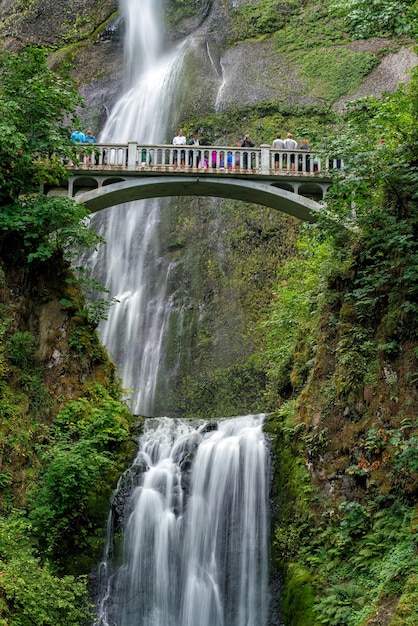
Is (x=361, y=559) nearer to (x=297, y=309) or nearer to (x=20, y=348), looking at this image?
(x=20, y=348)

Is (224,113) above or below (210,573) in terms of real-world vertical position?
above

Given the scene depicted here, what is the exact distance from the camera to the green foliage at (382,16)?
442 inches

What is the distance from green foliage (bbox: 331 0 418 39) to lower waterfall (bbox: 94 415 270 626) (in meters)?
7.83

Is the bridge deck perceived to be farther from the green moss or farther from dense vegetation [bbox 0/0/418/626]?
the green moss

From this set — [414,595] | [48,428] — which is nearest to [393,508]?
[414,595]

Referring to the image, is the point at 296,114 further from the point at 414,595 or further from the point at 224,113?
the point at 414,595

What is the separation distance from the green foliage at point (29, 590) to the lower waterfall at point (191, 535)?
3.19 ft

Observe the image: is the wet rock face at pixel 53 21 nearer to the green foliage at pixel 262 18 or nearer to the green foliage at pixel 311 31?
the green foliage at pixel 262 18

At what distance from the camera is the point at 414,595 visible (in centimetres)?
797

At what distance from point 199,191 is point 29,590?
Answer: 38.3 ft

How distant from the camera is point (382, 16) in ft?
37.1

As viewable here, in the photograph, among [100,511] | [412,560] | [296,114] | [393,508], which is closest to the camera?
[412,560]

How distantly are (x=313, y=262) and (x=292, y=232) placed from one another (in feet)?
30.1

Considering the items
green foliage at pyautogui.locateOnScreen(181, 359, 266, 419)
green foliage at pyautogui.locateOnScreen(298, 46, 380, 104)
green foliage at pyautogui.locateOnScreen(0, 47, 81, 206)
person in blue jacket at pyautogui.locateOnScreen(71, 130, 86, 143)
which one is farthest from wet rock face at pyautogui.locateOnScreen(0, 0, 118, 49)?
green foliage at pyautogui.locateOnScreen(0, 47, 81, 206)
